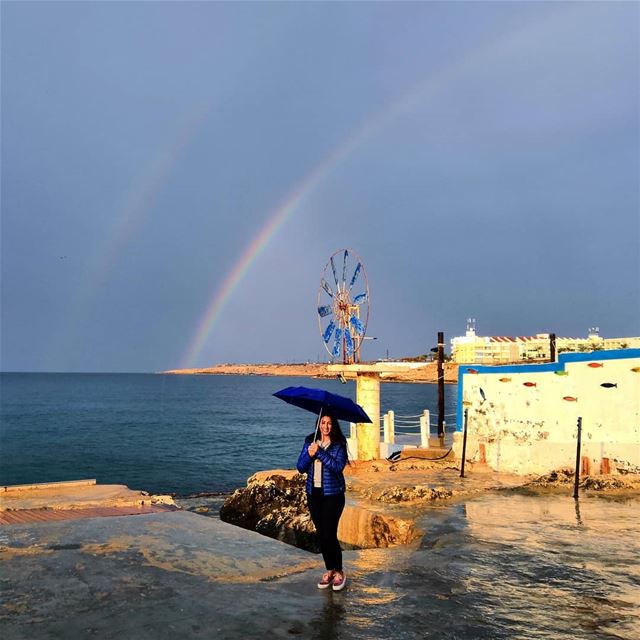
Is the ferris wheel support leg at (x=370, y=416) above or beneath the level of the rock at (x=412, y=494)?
above

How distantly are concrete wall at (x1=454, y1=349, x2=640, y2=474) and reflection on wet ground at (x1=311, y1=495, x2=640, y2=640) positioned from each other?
3965mm

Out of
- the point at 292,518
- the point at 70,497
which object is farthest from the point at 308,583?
the point at 70,497

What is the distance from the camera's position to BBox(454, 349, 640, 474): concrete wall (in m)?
14.2

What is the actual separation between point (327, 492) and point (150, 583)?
2.16 m

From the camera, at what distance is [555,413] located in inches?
610

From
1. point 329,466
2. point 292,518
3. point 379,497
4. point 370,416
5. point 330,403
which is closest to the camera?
point 329,466

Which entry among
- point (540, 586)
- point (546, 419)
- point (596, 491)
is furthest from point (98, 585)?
point (546, 419)

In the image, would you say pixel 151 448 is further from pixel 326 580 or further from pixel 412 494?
pixel 326 580

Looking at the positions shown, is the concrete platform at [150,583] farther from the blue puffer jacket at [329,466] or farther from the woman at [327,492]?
the blue puffer jacket at [329,466]

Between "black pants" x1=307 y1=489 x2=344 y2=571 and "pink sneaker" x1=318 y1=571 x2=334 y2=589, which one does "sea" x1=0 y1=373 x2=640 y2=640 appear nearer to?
"pink sneaker" x1=318 y1=571 x2=334 y2=589

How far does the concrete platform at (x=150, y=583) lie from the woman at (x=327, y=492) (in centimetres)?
37

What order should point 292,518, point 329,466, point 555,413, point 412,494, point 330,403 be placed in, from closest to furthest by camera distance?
point 329,466, point 330,403, point 412,494, point 292,518, point 555,413

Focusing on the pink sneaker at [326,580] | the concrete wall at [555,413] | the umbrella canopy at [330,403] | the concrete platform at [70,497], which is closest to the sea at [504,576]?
the pink sneaker at [326,580]

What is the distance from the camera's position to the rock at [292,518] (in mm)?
11211
